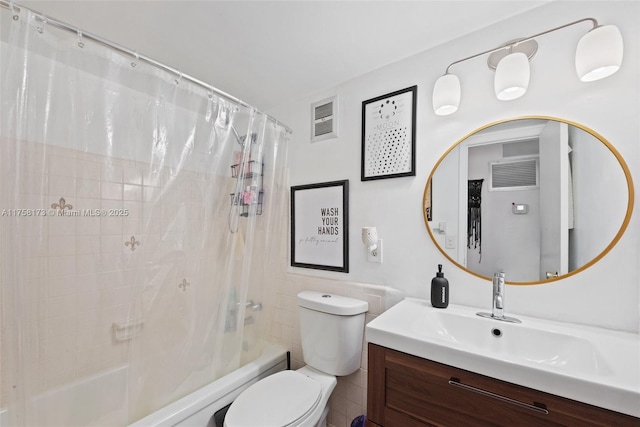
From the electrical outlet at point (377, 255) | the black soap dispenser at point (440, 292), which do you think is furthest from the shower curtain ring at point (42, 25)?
the black soap dispenser at point (440, 292)

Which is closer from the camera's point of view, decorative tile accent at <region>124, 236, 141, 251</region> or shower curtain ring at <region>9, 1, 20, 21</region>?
shower curtain ring at <region>9, 1, 20, 21</region>

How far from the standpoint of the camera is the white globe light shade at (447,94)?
4.24 feet

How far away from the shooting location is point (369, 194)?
1617 mm

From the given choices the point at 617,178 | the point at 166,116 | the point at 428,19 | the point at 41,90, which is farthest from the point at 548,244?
the point at 41,90

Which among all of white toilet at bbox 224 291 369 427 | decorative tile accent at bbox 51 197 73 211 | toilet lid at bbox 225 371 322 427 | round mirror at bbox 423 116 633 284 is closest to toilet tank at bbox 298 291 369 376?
white toilet at bbox 224 291 369 427

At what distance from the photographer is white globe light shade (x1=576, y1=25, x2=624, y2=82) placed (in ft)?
3.12

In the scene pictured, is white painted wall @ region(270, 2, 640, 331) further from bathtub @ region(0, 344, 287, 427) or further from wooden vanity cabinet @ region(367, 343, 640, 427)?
bathtub @ region(0, 344, 287, 427)

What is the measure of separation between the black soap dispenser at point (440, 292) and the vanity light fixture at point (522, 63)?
2.67ft

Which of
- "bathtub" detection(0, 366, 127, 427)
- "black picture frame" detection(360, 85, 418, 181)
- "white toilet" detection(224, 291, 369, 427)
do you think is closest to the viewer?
"bathtub" detection(0, 366, 127, 427)

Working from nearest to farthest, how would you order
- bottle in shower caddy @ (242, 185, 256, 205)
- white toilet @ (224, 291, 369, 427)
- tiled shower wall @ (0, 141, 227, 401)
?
tiled shower wall @ (0, 141, 227, 401) → white toilet @ (224, 291, 369, 427) → bottle in shower caddy @ (242, 185, 256, 205)

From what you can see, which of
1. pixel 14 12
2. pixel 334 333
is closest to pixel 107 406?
pixel 334 333

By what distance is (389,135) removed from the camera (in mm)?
1532

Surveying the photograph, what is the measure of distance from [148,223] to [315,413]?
1.15m

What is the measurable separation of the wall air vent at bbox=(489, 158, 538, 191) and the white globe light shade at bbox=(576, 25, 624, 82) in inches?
13.8
